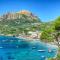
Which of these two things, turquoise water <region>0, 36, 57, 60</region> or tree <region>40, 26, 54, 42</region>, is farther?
tree <region>40, 26, 54, 42</region>

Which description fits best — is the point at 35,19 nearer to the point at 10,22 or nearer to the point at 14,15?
the point at 14,15

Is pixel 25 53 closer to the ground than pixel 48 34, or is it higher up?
closer to the ground

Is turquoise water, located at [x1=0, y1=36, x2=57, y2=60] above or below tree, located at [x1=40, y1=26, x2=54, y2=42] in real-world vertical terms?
below

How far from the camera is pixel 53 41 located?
59.4 meters

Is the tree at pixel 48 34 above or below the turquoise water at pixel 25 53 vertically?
above

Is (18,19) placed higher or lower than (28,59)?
higher

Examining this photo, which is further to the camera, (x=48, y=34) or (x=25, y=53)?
(x=48, y=34)

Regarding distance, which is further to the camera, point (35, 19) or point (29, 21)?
point (35, 19)

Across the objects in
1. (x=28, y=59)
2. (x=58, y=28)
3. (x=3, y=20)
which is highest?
(x=3, y=20)

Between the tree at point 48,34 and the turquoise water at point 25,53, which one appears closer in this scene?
the turquoise water at point 25,53

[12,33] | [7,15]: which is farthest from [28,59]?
[7,15]

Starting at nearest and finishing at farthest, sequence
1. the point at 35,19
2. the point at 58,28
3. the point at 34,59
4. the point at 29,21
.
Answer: the point at 34,59
the point at 58,28
the point at 29,21
the point at 35,19

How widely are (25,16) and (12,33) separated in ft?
224

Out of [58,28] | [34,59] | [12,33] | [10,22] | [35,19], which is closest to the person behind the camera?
[34,59]
